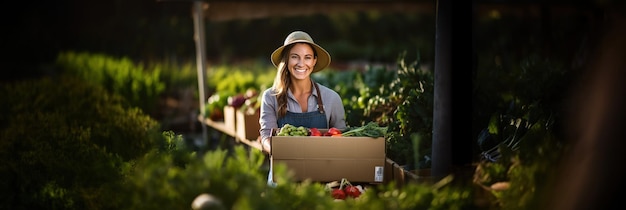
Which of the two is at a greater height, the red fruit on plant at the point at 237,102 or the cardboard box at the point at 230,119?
the red fruit on plant at the point at 237,102

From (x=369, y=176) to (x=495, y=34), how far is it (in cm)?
2188

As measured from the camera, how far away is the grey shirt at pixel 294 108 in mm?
4734

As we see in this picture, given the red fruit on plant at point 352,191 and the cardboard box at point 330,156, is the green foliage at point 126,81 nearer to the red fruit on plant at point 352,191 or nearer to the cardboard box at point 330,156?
the cardboard box at point 330,156

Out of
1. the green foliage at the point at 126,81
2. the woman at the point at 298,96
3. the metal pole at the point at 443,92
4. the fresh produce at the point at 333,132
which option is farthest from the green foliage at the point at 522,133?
the green foliage at the point at 126,81

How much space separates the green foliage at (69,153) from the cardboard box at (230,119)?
96 centimetres

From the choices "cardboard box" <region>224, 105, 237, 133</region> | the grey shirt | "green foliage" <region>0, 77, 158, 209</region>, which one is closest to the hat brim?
the grey shirt

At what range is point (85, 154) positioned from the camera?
18.7ft

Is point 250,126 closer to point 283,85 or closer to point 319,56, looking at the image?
point 319,56

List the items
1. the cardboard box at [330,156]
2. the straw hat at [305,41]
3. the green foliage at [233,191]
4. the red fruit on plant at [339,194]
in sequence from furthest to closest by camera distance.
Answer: the straw hat at [305,41], the cardboard box at [330,156], the red fruit on plant at [339,194], the green foliage at [233,191]

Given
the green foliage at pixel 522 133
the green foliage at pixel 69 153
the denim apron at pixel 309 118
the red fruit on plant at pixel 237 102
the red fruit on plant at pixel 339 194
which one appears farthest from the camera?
the red fruit on plant at pixel 237 102

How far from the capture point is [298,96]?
4785 mm

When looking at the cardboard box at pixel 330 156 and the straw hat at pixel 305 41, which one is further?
the straw hat at pixel 305 41

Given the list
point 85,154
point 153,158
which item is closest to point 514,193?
point 153,158

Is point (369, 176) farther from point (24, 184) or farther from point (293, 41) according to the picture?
point (24, 184)
